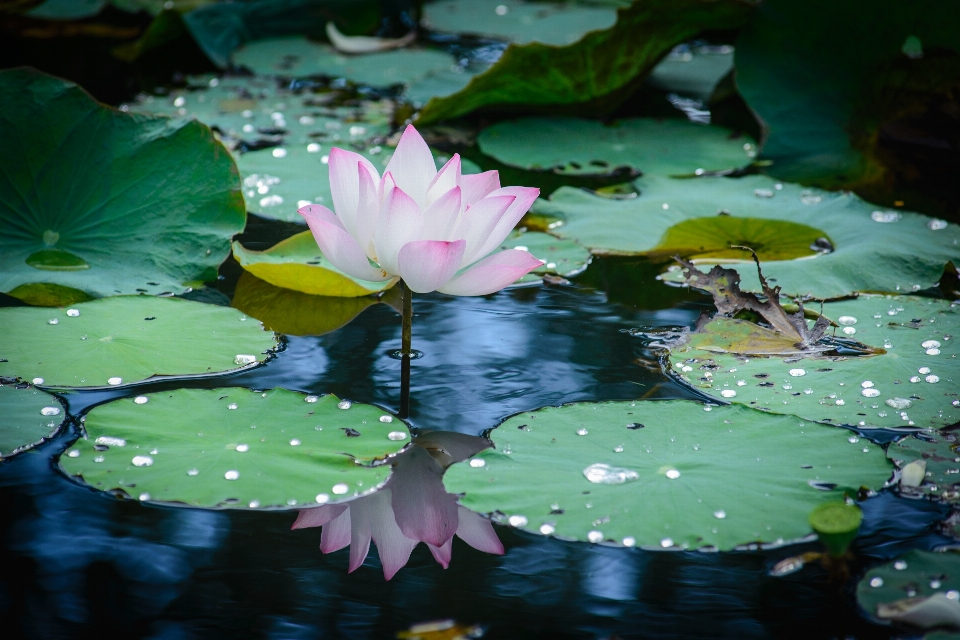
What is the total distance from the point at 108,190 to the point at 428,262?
3.13 feet

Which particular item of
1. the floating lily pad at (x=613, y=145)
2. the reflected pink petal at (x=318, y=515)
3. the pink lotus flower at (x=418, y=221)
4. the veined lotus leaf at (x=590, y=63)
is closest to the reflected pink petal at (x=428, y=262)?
the pink lotus flower at (x=418, y=221)

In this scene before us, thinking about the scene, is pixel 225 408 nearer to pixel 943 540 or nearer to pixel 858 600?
pixel 858 600

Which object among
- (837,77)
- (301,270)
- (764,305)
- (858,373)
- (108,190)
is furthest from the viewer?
(837,77)

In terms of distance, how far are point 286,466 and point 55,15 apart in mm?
3459

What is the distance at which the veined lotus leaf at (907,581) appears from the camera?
97cm

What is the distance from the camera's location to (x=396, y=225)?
1.25 m

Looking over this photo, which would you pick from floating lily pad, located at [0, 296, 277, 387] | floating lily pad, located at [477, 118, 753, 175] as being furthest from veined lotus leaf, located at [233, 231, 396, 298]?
floating lily pad, located at [477, 118, 753, 175]

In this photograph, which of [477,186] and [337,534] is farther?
[477,186]

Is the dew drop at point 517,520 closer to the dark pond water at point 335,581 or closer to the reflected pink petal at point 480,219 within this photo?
the dark pond water at point 335,581

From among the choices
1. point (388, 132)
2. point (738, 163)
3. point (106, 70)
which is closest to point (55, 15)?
point (106, 70)

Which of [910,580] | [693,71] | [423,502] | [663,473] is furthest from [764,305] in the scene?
[693,71]

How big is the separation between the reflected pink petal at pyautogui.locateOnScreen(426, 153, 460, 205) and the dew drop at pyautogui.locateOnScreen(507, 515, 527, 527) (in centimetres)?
50

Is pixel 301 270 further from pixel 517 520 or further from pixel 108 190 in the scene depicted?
pixel 517 520

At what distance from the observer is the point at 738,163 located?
8.23ft
